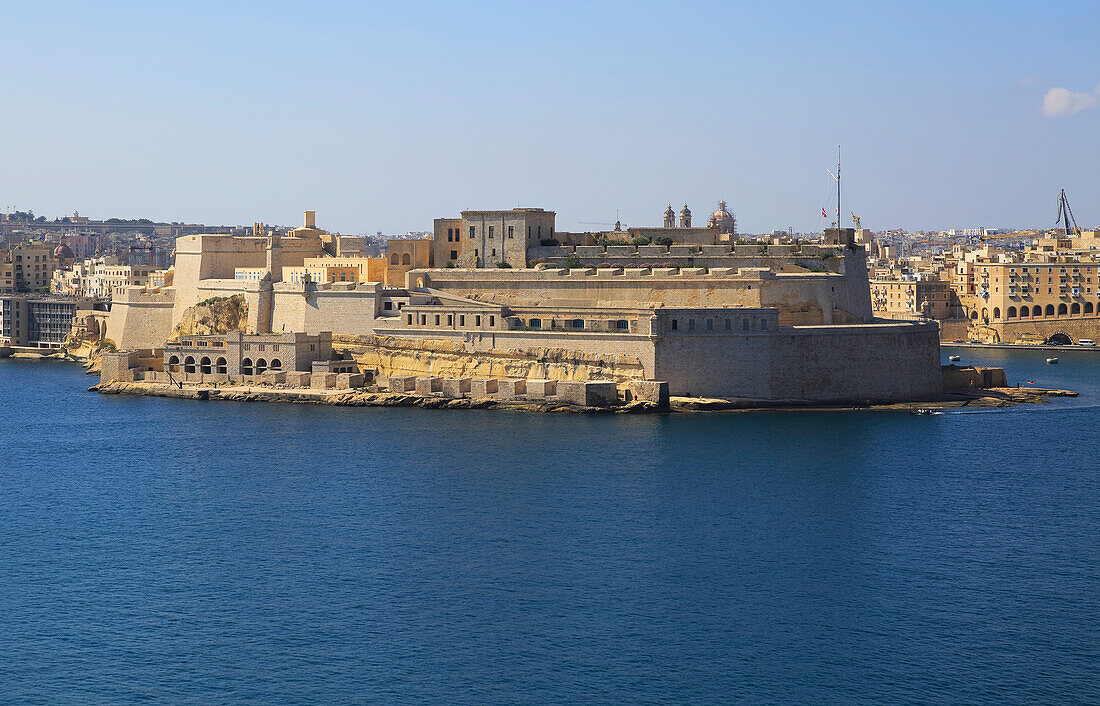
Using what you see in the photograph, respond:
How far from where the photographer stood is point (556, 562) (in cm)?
2159

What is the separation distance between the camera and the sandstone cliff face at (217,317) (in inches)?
1722

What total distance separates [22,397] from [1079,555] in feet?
95.1

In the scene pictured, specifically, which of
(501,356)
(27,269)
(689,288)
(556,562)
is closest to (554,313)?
(501,356)

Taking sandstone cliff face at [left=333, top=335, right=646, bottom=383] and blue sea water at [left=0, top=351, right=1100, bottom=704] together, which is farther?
sandstone cliff face at [left=333, top=335, right=646, bottom=383]

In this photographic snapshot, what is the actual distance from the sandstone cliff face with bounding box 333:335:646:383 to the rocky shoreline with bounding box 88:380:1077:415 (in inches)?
45.7

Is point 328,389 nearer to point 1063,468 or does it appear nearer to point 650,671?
point 1063,468

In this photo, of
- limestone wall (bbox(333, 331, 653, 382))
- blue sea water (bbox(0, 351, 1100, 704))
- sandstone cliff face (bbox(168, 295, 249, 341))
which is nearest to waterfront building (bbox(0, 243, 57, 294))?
sandstone cliff face (bbox(168, 295, 249, 341))

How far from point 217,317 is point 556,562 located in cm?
2480

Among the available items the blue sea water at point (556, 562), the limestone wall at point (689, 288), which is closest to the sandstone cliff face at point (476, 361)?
the blue sea water at point (556, 562)

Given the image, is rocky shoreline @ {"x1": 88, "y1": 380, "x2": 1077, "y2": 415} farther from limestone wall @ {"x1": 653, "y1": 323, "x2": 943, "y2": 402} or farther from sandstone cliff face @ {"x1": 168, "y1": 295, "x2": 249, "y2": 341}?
sandstone cliff face @ {"x1": 168, "y1": 295, "x2": 249, "y2": 341}

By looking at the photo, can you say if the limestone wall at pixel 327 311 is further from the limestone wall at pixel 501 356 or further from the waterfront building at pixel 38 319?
the waterfront building at pixel 38 319

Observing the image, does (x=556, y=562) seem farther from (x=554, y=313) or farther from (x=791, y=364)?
(x=554, y=313)

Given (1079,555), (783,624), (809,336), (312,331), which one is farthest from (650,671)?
(312,331)

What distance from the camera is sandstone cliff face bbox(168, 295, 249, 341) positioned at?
1722 inches
